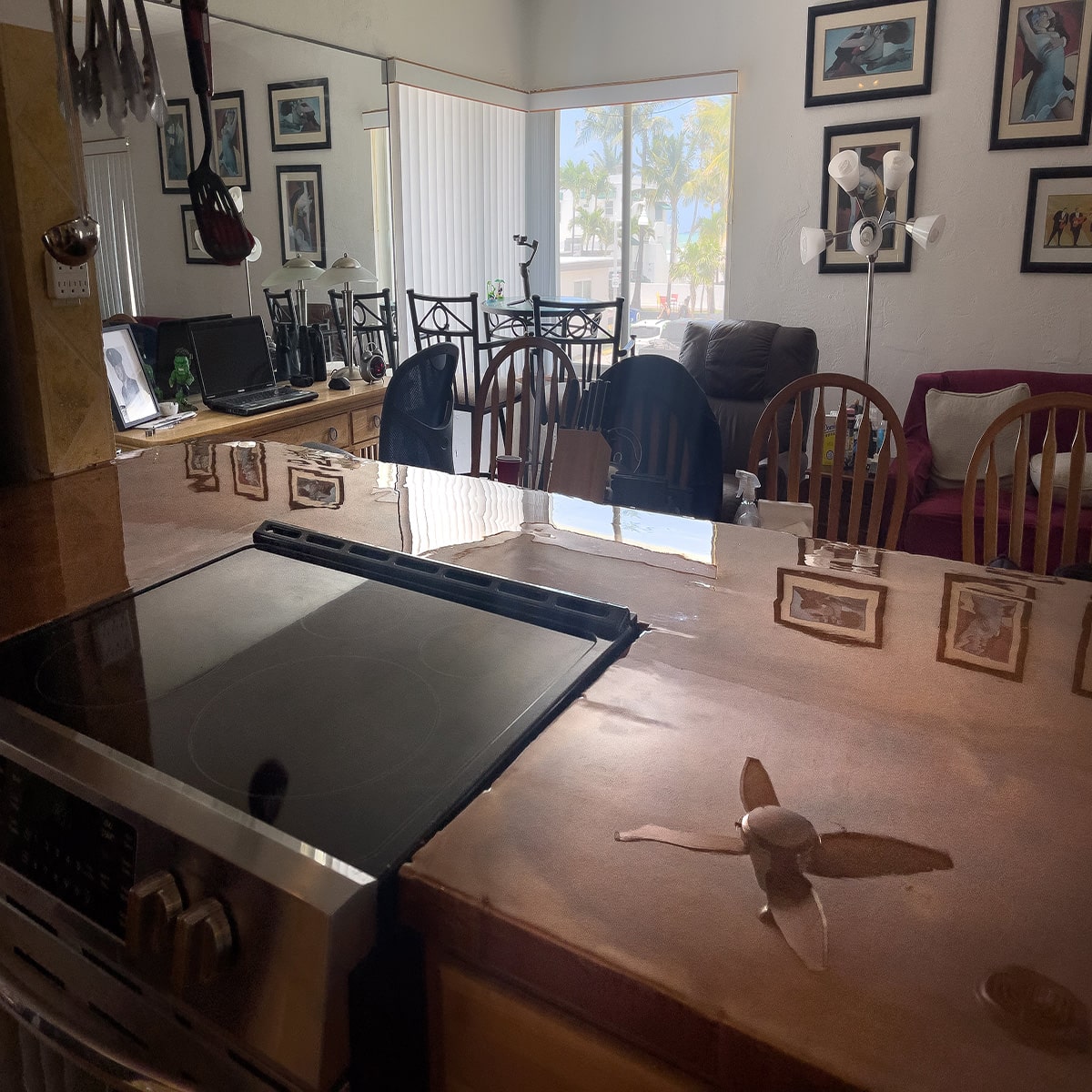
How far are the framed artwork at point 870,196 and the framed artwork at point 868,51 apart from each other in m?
0.15

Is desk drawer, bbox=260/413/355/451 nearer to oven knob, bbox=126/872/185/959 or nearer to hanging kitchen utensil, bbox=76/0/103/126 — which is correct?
hanging kitchen utensil, bbox=76/0/103/126

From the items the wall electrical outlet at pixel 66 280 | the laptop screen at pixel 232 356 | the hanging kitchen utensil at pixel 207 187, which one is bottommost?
the laptop screen at pixel 232 356

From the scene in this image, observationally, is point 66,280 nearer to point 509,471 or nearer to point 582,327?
point 509,471

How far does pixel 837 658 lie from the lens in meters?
0.93

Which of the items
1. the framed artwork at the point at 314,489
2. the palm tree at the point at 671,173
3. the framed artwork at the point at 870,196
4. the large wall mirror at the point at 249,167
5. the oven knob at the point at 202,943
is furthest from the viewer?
the palm tree at the point at 671,173

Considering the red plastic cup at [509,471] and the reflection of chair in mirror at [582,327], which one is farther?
the reflection of chair in mirror at [582,327]

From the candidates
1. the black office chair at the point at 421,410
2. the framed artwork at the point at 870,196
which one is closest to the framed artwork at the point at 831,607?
the black office chair at the point at 421,410

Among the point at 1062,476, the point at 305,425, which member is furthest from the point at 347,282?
the point at 1062,476

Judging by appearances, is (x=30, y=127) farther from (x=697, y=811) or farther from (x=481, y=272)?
(x=481, y=272)

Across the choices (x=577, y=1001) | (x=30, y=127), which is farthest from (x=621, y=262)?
(x=577, y=1001)

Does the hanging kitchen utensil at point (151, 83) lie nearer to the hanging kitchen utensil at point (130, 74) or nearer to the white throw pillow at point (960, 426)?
the hanging kitchen utensil at point (130, 74)

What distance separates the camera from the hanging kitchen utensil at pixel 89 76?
1.00 metres

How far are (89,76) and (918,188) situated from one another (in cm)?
421

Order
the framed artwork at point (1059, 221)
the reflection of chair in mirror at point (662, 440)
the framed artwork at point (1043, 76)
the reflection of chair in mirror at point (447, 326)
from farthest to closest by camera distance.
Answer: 1. the reflection of chair in mirror at point (447, 326)
2. the framed artwork at point (1059, 221)
3. the framed artwork at point (1043, 76)
4. the reflection of chair in mirror at point (662, 440)
